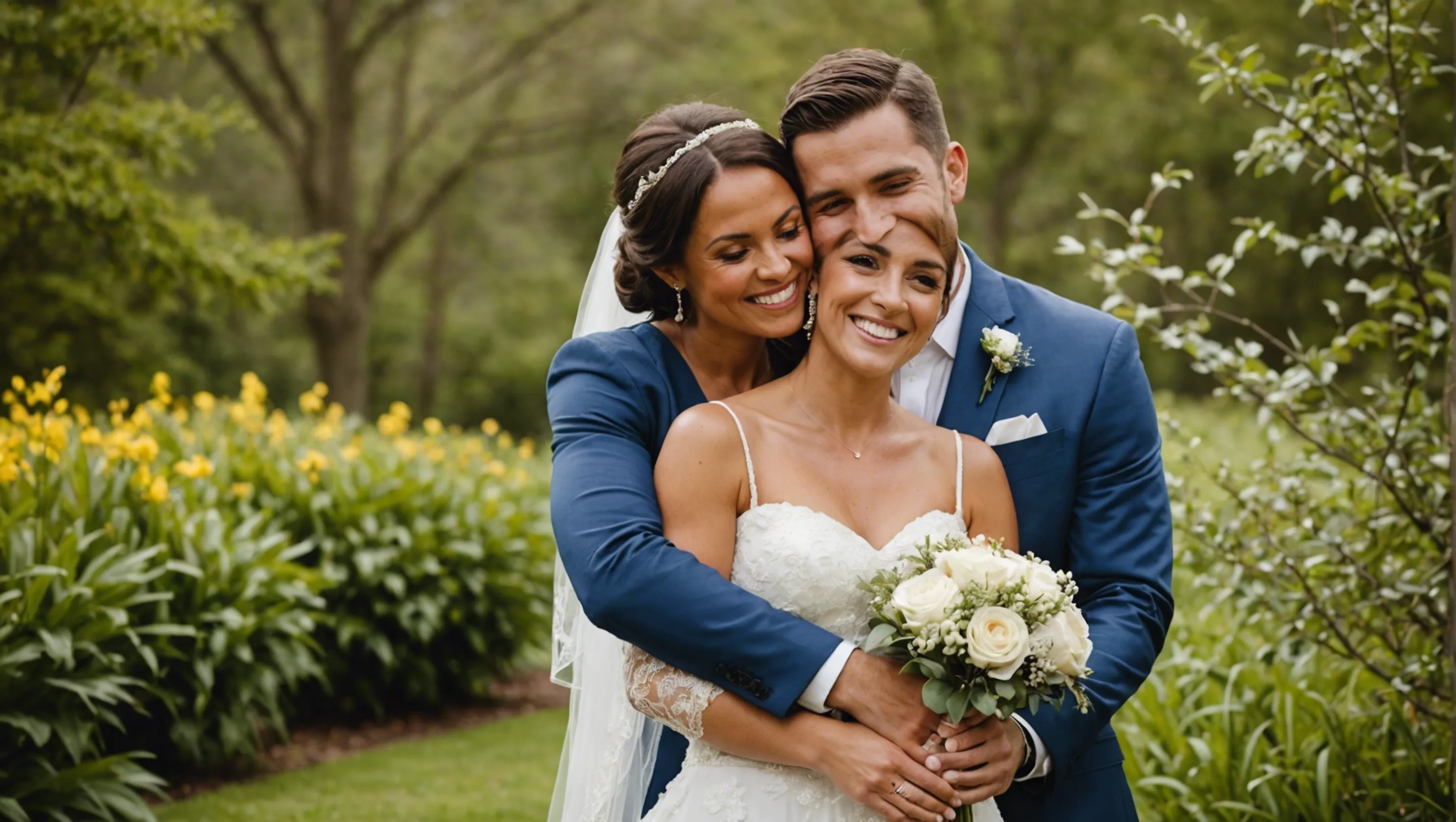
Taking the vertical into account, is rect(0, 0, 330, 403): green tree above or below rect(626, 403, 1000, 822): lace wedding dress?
above

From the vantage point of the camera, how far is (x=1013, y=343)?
319 cm

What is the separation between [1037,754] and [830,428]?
2.84 ft

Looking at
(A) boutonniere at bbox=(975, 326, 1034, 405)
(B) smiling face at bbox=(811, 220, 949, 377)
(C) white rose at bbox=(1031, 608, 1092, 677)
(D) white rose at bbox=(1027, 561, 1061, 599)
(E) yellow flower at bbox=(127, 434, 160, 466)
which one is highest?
(B) smiling face at bbox=(811, 220, 949, 377)

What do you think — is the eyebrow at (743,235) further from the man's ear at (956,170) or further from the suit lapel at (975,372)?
the suit lapel at (975,372)

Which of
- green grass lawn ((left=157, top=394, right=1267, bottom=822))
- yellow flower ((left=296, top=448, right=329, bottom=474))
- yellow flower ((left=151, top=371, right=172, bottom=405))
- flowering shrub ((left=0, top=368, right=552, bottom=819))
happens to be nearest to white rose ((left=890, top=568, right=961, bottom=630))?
green grass lawn ((left=157, top=394, right=1267, bottom=822))

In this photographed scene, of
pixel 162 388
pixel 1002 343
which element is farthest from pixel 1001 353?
pixel 162 388

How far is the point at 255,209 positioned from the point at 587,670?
23.3 m

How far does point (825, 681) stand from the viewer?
2672 mm

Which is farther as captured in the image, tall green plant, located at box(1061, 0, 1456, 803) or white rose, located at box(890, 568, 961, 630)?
tall green plant, located at box(1061, 0, 1456, 803)

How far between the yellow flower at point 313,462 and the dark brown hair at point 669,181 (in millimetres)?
4524

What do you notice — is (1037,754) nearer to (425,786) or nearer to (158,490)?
(158,490)

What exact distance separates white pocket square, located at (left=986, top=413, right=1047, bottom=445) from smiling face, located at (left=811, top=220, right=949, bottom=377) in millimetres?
355

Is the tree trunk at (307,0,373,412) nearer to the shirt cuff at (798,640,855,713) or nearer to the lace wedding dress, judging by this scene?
the lace wedding dress

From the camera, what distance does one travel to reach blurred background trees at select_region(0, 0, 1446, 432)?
1852cm
